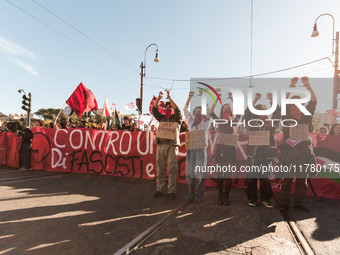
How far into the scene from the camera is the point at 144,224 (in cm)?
279

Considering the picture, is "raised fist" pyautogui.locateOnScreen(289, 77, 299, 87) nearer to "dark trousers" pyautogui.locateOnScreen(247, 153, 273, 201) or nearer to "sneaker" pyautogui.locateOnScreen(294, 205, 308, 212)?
"dark trousers" pyautogui.locateOnScreen(247, 153, 273, 201)

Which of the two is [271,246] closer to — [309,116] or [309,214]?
[309,214]

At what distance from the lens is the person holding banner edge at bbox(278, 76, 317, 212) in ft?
11.1

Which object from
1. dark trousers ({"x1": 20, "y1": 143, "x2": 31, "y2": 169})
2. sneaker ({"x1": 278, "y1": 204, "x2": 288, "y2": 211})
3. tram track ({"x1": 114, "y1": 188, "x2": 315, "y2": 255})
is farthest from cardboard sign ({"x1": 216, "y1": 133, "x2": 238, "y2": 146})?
dark trousers ({"x1": 20, "y1": 143, "x2": 31, "y2": 169})

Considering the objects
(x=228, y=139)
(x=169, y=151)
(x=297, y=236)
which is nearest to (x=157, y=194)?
(x=169, y=151)

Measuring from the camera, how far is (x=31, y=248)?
86.7 inches

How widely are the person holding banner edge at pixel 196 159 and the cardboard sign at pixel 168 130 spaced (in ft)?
1.06

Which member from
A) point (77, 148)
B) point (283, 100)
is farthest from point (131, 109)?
point (283, 100)

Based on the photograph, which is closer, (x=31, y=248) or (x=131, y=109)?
(x=31, y=248)

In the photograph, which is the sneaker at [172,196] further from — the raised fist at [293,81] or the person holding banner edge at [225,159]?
the raised fist at [293,81]

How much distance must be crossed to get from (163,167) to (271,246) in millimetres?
2346

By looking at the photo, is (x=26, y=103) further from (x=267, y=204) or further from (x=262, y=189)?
(x=267, y=204)

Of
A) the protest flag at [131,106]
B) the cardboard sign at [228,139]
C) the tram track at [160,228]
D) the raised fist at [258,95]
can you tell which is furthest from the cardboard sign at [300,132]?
the protest flag at [131,106]

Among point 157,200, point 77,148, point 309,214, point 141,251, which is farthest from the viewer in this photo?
point 77,148
